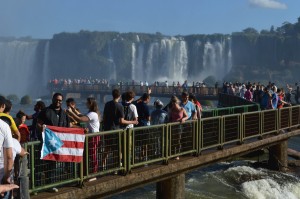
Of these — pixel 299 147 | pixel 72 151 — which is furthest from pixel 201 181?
pixel 299 147

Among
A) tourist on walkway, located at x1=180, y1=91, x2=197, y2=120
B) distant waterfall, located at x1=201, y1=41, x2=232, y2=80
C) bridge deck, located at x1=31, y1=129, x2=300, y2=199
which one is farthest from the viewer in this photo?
distant waterfall, located at x1=201, y1=41, x2=232, y2=80

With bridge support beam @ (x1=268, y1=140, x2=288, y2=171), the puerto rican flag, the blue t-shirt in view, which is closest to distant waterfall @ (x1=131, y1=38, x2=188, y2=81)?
bridge support beam @ (x1=268, y1=140, x2=288, y2=171)

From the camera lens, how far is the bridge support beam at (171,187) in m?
11.6

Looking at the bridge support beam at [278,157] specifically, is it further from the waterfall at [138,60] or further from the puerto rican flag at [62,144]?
the waterfall at [138,60]

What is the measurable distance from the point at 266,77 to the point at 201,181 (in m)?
152

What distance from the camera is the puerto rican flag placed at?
7762 millimetres

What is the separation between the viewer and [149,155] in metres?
10.4

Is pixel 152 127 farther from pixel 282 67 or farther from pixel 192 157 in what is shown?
pixel 282 67

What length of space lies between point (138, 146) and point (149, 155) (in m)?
0.64

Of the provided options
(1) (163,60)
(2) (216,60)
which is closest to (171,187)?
(1) (163,60)

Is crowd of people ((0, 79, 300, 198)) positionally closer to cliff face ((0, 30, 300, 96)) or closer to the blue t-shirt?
the blue t-shirt

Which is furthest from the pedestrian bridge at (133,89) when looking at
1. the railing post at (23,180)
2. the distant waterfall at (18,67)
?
the distant waterfall at (18,67)

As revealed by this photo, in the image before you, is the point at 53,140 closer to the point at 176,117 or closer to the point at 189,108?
the point at 176,117

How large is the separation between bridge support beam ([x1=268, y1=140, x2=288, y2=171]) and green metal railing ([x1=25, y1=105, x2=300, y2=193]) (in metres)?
4.23
